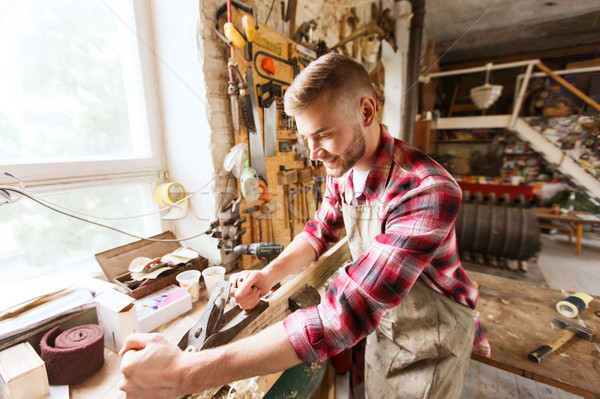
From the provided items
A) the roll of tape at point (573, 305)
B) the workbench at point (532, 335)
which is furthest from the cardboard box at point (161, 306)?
the roll of tape at point (573, 305)

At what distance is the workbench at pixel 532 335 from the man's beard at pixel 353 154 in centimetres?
109

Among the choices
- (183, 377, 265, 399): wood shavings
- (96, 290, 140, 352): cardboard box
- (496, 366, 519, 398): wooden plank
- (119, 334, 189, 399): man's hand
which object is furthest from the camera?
(496, 366, 519, 398): wooden plank

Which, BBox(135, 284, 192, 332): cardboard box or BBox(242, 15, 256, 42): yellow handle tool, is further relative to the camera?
BBox(242, 15, 256, 42): yellow handle tool

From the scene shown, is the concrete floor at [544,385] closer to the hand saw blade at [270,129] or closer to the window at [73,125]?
the hand saw blade at [270,129]

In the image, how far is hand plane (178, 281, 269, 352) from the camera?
0.62 metres

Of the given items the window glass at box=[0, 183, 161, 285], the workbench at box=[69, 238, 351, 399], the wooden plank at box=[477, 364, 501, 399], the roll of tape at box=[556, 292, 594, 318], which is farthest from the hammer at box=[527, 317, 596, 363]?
the window glass at box=[0, 183, 161, 285]

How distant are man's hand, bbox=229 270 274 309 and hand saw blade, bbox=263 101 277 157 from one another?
0.82 metres

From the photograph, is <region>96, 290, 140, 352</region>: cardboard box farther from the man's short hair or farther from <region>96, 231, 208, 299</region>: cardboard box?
the man's short hair

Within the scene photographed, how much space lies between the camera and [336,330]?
0.54m

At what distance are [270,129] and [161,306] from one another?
3.57 feet

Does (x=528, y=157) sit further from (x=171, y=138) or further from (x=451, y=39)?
(x=171, y=138)

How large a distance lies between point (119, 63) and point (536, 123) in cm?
240

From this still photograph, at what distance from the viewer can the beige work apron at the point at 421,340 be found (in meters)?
0.77

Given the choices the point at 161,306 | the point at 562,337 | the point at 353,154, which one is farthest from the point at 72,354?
the point at 562,337
